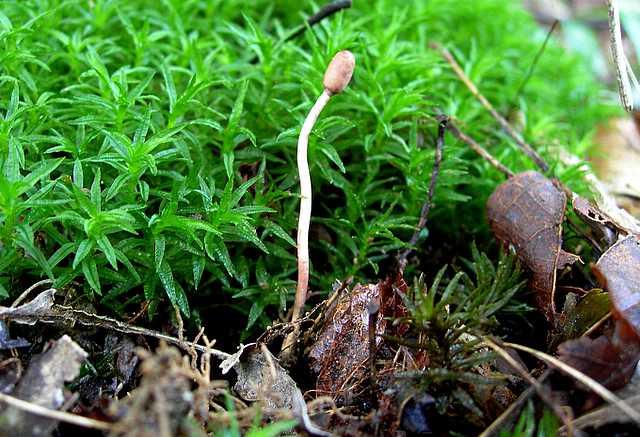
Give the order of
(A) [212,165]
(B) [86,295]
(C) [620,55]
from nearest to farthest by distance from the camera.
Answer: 1. (B) [86,295]
2. (C) [620,55]
3. (A) [212,165]

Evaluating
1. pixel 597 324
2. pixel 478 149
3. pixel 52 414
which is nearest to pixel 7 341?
pixel 52 414

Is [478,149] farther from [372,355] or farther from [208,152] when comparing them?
[372,355]

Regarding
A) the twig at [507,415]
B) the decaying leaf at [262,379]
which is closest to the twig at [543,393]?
the twig at [507,415]

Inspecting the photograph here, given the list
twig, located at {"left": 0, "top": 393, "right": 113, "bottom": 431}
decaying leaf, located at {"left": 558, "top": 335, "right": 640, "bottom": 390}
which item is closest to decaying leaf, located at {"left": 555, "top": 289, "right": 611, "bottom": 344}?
decaying leaf, located at {"left": 558, "top": 335, "right": 640, "bottom": 390}

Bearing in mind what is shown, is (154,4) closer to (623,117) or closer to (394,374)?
(394,374)

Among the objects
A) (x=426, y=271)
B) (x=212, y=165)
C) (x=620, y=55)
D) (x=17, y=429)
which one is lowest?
(x=426, y=271)

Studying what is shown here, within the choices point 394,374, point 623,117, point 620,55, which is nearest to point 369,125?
point 620,55

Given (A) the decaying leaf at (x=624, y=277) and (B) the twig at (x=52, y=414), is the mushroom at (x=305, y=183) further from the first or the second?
(A) the decaying leaf at (x=624, y=277)
